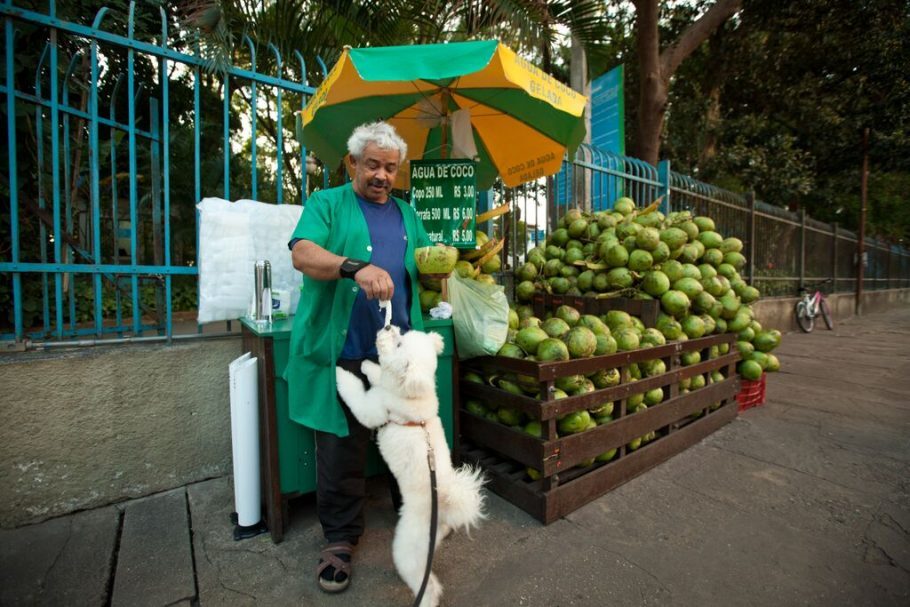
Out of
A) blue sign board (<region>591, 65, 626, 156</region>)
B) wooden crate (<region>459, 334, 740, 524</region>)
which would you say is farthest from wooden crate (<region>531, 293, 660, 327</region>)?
blue sign board (<region>591, 65, 626, 156</region>)

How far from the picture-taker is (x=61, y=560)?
2287 mm

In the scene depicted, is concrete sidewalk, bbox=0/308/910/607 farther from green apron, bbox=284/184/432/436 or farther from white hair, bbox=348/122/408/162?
white hair, bbox=348/122/408/162

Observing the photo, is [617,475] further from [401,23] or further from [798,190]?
[798,190]

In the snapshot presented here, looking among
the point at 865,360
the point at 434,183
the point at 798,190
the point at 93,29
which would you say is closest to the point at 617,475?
the point at 434,183

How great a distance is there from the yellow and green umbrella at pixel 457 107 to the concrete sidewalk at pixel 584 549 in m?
2.39

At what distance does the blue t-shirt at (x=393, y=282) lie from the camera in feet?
7.15

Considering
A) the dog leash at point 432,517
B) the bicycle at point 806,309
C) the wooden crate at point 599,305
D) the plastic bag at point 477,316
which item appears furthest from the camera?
the bicycle at point 806,309

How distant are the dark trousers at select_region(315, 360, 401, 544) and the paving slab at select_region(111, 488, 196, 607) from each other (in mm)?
660

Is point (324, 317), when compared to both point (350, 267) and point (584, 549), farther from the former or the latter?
point (584, 549)

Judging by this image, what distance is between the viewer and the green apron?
7.06 ft

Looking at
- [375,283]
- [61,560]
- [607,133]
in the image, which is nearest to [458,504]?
[375,283]

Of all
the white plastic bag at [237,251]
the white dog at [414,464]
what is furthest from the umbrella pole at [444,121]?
the white dog at [414,464]

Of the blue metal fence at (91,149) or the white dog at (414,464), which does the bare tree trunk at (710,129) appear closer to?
the blue metal fence at (91,149)

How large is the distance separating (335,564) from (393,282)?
1347 mm
